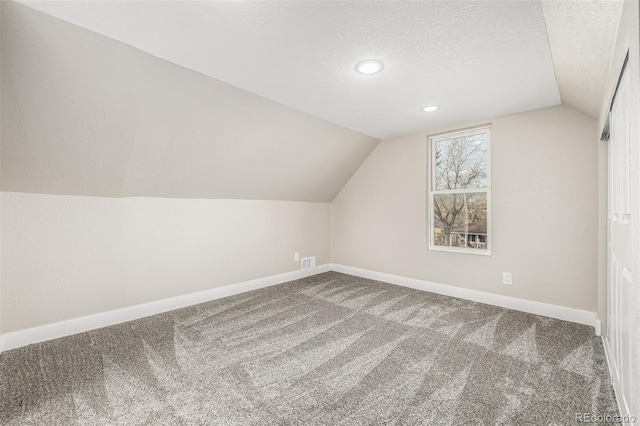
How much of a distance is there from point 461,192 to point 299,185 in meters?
2.13

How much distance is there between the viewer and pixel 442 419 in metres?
1.45

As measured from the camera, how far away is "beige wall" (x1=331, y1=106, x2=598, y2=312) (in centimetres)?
263

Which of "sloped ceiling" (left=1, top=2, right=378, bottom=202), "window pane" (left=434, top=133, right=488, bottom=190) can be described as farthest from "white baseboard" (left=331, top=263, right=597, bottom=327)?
"sloped ceiling" (left=1, top=2, right=378, bottom=202)

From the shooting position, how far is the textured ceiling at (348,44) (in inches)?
56.8

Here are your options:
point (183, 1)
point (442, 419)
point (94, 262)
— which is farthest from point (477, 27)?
point (94, 262)

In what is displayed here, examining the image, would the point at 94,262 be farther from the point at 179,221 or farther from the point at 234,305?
the point at 234,305

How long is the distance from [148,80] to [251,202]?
1990 millimetres

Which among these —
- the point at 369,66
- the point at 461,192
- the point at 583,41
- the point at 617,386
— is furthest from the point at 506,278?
the point at 369,66

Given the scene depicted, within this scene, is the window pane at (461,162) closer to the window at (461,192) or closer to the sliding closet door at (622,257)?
the window at (461,192)

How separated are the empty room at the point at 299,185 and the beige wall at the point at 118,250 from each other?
0.05ft

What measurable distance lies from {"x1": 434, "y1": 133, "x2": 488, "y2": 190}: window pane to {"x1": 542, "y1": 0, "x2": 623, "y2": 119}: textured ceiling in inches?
44.2

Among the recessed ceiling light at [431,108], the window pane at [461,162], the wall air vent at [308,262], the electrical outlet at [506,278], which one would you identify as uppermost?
the recessed ceiling light at [431,108]

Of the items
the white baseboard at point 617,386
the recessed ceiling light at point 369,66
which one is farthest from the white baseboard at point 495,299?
the recessed ceiling light at point 369,66

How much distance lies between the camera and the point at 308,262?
14.8 feet
